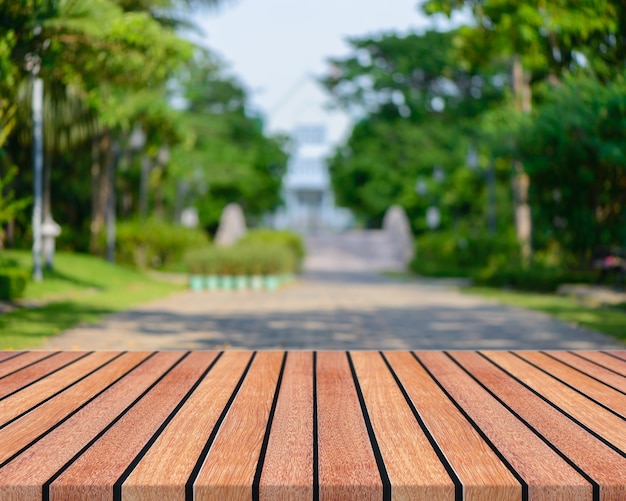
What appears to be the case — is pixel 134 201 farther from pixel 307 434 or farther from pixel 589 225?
pixel 307 434

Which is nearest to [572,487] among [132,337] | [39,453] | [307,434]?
[307,434]

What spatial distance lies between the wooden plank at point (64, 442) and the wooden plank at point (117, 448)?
44 mm

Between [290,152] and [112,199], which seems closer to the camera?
[112,199]

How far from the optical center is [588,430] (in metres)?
2.63

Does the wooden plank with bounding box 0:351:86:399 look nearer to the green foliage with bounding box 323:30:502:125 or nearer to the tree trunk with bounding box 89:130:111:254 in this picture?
the tree trunk with bounding box 89:130:111:254

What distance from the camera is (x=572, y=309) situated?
1250 cm

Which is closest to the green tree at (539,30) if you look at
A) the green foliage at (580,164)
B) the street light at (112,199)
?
the green foliage at (580,164)

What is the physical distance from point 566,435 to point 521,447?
0.81 feet

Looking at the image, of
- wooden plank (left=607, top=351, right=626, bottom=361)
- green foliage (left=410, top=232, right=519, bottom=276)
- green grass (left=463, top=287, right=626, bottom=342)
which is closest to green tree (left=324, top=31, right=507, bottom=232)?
green foliage (left=410, top=232, right=519, bottom=276)

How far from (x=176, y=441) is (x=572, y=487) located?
4.05ft

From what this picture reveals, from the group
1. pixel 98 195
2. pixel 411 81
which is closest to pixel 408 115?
pixel 411 81

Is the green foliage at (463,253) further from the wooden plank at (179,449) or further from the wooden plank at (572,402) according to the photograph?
the wooden plank at (179,449)

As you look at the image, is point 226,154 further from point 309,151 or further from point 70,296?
point 70,296

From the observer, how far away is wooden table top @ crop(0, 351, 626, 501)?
2074 mm
